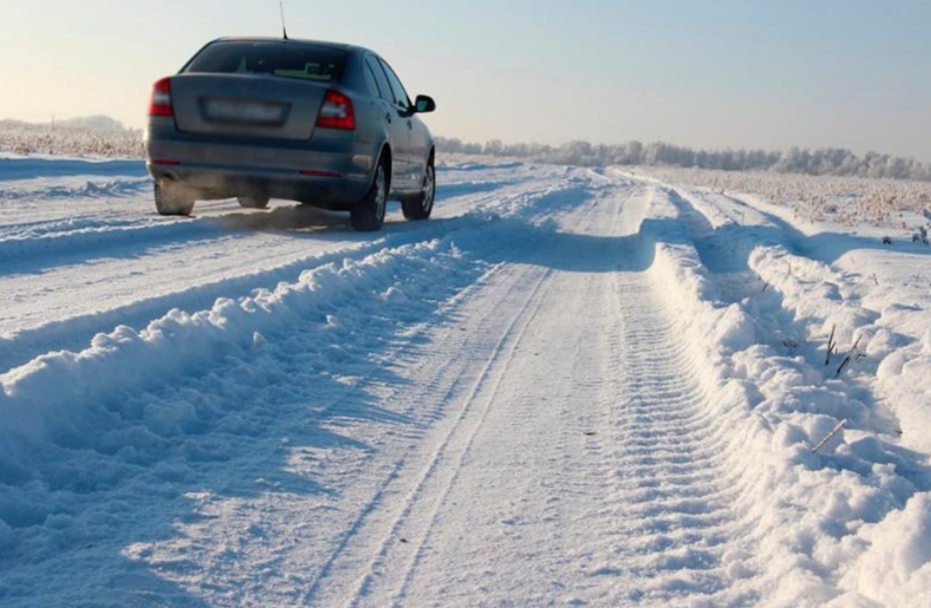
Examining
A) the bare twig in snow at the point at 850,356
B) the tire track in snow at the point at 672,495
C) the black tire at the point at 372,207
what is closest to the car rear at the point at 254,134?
the black tire at the point at 372,207

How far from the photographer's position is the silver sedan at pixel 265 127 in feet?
29.4

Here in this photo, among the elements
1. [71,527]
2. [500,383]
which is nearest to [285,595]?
[71,527]

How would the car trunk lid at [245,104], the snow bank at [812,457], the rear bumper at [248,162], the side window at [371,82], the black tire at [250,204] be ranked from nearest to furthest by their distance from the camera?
1. the snow bank at [812,457]
2. the car trunk lid at [245,104]
3. the rear bumper at [248,162]
4. the side window at [371,82]
5. the black tire at [250,204]

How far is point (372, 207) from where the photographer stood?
1009cm

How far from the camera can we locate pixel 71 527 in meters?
2.80

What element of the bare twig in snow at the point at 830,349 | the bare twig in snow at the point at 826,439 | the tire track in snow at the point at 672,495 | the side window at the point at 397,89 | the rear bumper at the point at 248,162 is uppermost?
the side window at the point at 397,89

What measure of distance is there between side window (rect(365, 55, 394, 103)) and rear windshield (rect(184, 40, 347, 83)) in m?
0.56

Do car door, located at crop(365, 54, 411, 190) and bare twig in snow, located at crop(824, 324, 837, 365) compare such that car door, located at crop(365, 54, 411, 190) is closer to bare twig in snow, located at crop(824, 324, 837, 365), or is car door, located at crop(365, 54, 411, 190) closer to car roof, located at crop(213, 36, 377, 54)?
car roof, located at crop(213, 36, 377, 54)

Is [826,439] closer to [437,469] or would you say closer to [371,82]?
[437,469]

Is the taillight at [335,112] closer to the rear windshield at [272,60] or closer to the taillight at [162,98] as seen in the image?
the rear windshield at [272,60]

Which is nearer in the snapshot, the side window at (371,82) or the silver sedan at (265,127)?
the silver sedan at (265,127)

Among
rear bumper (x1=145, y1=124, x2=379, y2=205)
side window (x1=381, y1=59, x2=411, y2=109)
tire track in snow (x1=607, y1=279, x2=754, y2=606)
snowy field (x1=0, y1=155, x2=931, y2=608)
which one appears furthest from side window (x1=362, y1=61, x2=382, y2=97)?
tire track in snow (x1=607, y1=279, x2=754, y2=606)

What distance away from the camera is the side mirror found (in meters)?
11.6

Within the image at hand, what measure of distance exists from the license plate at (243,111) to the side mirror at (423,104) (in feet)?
9.35
